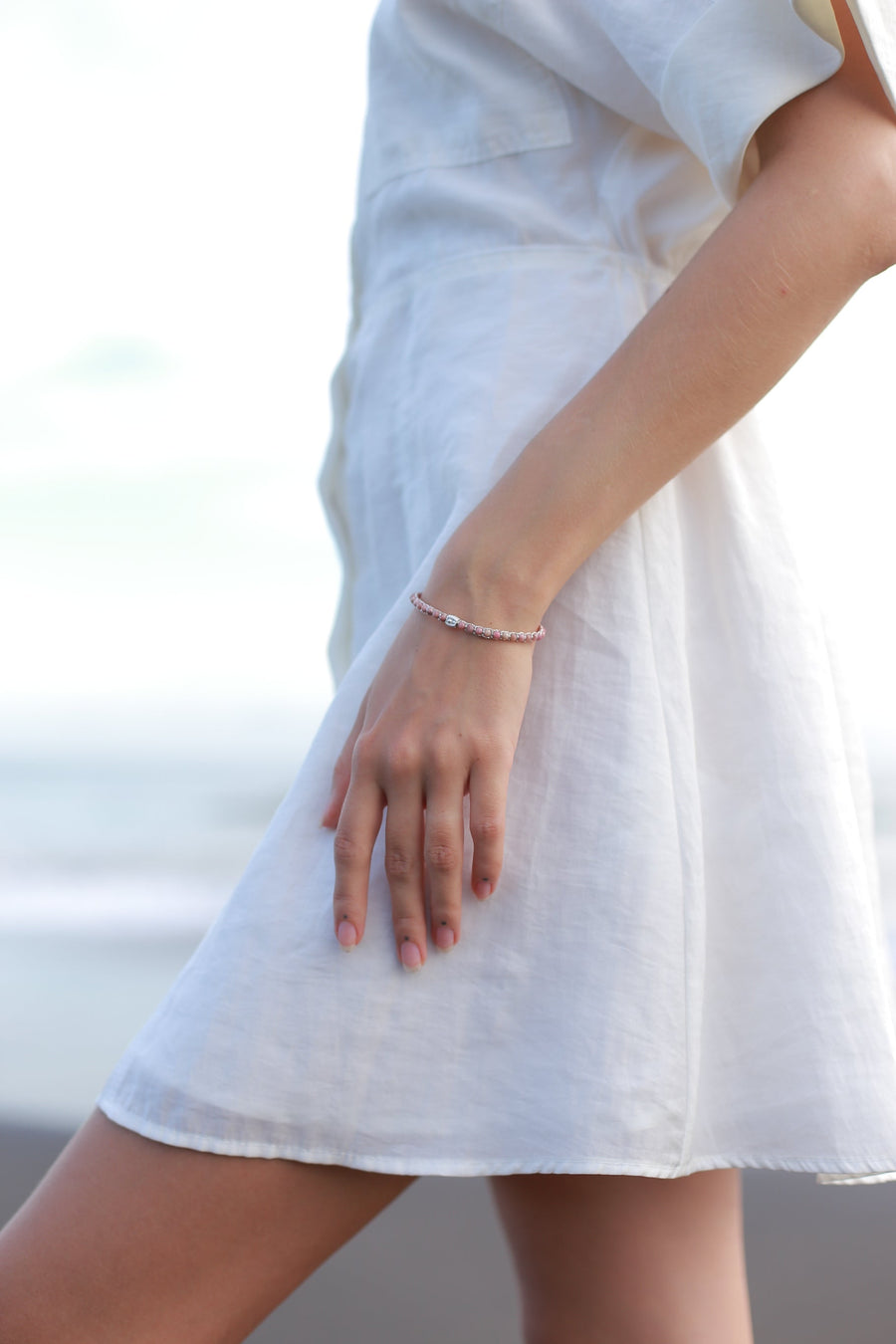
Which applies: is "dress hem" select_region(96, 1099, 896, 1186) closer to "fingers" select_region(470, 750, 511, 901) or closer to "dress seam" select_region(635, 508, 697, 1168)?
"dress seam" select_region(635, 508, 697, 1168)

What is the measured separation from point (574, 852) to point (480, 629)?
0.42 feet

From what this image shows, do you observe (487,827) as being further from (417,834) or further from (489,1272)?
(489,1272)

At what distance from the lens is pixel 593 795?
1.73ft

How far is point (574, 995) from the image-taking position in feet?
1.65

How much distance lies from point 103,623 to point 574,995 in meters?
8.52

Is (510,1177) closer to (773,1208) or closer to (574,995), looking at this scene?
(574,995)

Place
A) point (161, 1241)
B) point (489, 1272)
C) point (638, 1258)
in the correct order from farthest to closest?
point (489, 1272)
point (638, 1258)
point (161, 1241)

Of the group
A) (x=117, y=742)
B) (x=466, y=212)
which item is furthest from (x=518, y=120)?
(x=117, y=742)

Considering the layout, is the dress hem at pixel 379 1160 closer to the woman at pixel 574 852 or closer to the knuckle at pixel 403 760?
the woman at pixel 574 852

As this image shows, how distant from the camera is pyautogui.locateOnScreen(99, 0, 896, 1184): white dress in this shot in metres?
0.49

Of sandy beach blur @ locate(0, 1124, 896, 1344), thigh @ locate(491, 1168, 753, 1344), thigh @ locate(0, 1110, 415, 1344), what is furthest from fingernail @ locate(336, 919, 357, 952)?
sandy beach blur @ locate(0, 1124, 896, 1344)

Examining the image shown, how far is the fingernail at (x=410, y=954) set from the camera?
49 centimetres

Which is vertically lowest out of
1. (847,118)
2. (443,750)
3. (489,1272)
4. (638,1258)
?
(489,1272)

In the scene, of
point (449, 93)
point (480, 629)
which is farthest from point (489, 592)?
point (449, 93)
